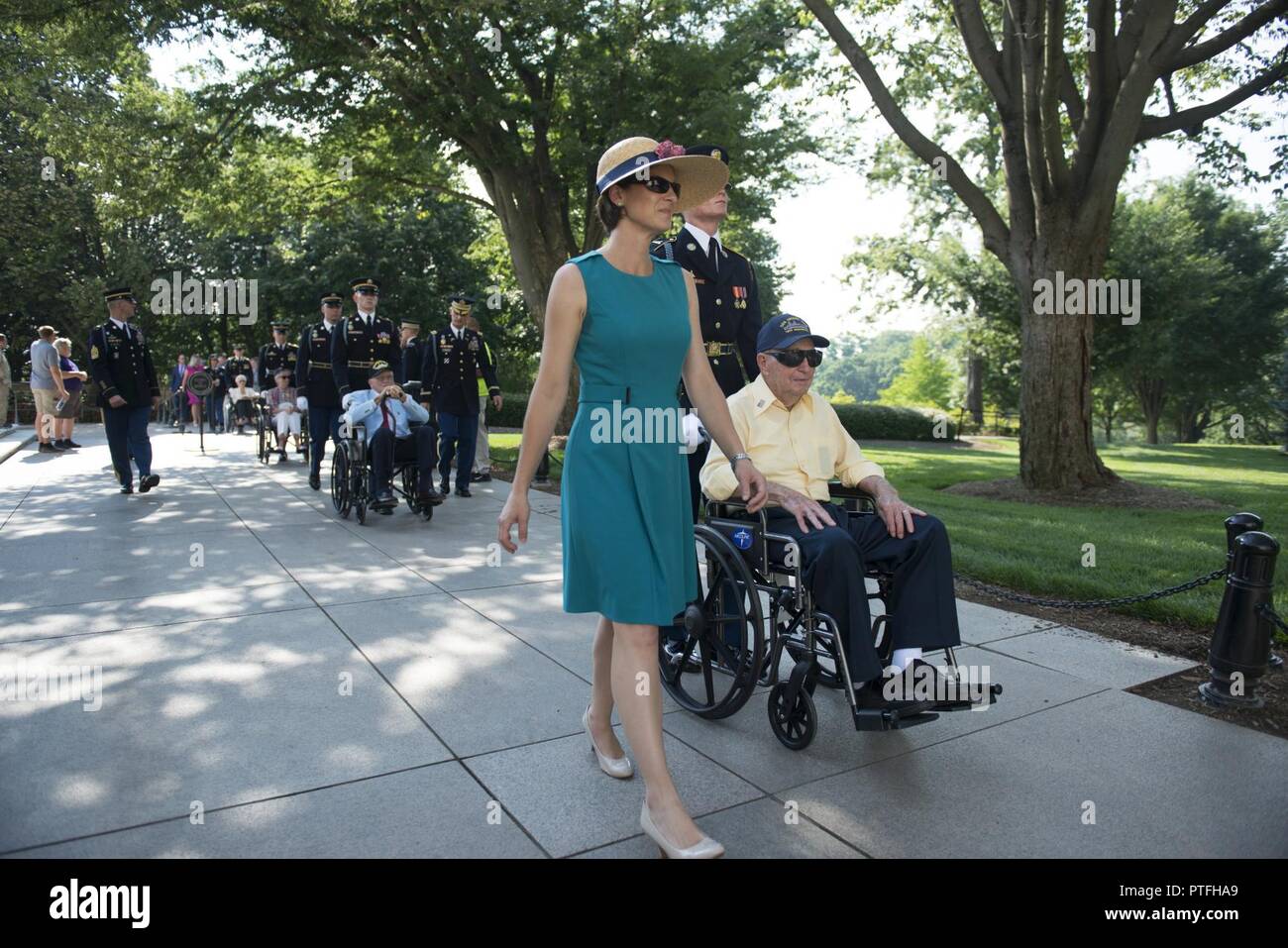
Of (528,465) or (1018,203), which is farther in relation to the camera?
(1018,203)

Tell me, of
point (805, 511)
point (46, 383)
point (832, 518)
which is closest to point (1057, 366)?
point (832, 518)

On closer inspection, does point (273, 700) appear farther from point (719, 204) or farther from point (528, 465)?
point (719, 204)

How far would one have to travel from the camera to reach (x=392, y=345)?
33.2 ft

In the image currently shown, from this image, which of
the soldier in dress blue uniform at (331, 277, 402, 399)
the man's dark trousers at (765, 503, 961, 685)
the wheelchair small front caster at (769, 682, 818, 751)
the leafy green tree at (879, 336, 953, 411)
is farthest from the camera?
the leafy green tree at (879, 336, 953, 411)

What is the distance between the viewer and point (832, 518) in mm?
3666

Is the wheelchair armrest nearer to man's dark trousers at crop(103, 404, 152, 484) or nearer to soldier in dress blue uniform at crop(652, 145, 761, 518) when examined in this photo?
soldier in dress blue uniform at crop(652, 145, 761, 518)

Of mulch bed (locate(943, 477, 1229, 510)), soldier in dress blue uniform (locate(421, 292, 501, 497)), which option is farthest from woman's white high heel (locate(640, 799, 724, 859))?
mulch bed (locate(943, 477, 1229, 510))

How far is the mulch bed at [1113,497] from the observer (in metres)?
10.6

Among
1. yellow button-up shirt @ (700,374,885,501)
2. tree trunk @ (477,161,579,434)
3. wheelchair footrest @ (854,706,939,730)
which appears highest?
tree trunk @ (477,161,579,434)

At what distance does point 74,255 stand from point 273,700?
1447 inches

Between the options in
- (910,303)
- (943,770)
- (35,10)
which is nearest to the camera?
(943,770)

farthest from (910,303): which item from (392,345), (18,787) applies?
(18,787)

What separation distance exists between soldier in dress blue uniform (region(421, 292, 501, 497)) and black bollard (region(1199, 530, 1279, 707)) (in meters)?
7.87

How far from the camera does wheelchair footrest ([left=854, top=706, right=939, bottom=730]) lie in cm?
320
